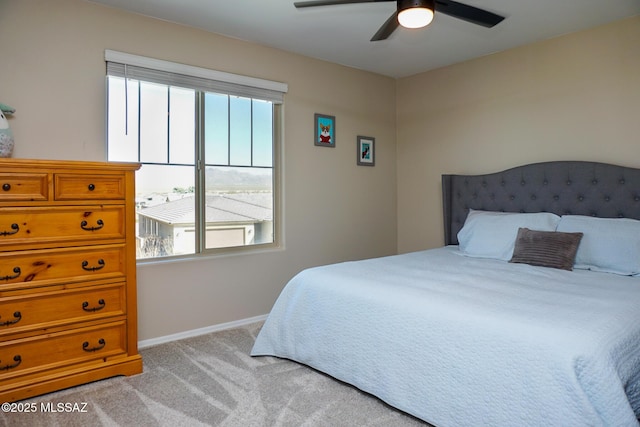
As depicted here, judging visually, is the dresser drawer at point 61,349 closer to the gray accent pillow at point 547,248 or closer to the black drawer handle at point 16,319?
the black drawer handle at point 16,319

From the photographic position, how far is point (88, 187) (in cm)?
238

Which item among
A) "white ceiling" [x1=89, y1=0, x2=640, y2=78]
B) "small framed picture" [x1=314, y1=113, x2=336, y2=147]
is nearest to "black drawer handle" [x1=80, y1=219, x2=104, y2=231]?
"white ceiling" [x1=89, y1=0, x2=640, y2=78]

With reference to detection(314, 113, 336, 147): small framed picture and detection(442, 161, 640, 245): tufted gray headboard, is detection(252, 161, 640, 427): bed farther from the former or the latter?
detection(314, 113, 336, 147): small framed picture

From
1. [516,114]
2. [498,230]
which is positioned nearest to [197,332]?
[498,230]

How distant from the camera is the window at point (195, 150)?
2960 mm

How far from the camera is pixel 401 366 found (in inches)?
80.0

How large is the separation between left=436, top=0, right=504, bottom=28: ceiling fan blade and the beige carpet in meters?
2.03

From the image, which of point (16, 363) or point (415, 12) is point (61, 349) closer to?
point (16, 363)

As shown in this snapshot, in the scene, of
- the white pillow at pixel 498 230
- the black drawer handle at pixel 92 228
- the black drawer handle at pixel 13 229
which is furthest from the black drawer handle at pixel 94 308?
the white pillow at pixel 498 230

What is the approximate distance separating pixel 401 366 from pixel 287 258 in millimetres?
1904

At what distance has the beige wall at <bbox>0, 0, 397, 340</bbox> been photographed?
102 inches

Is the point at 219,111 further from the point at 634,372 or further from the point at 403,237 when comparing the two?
the point at 634,372

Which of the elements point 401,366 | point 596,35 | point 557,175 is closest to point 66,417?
point 401,366

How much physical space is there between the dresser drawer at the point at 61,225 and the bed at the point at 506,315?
1.13 m
